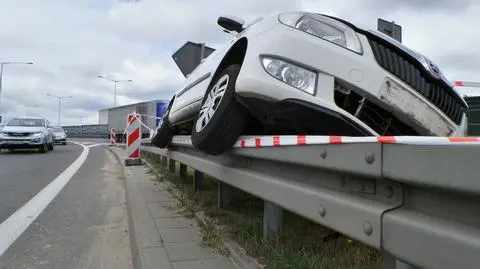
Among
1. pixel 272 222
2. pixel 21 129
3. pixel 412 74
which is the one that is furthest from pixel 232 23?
pixel 21 129

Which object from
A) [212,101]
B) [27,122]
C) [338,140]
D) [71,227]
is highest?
[27,122]

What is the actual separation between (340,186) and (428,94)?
4.98ft

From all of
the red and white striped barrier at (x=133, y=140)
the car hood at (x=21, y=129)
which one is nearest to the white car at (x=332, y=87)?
the red and white striped barrier at (x=133, y=140)

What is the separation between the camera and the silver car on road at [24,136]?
18781 millimetres

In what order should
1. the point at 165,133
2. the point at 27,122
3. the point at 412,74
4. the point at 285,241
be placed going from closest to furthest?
the point at 412,74 → the point at 285,241 → the point at 165,133 → the point at 27,122

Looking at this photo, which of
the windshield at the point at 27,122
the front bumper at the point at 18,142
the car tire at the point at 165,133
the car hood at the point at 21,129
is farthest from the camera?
the windshield at the point at 27,122

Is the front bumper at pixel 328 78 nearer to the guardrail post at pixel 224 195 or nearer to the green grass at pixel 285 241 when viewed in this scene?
the green grass at pixel 285 241

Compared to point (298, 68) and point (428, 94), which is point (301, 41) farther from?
point (428, 94)

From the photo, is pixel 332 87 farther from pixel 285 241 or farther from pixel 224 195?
pixel 224 195

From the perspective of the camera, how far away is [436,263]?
1.33 metres

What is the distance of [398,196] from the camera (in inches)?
63.2

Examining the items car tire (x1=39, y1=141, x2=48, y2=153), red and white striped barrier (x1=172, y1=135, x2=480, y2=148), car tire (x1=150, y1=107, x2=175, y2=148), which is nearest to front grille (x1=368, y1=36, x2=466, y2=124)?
red and white striped barrier (x1=172, y1=135, x2=480, y2=148)

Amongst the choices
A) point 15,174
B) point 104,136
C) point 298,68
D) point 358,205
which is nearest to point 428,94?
point 298,68

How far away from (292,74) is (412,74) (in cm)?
84
